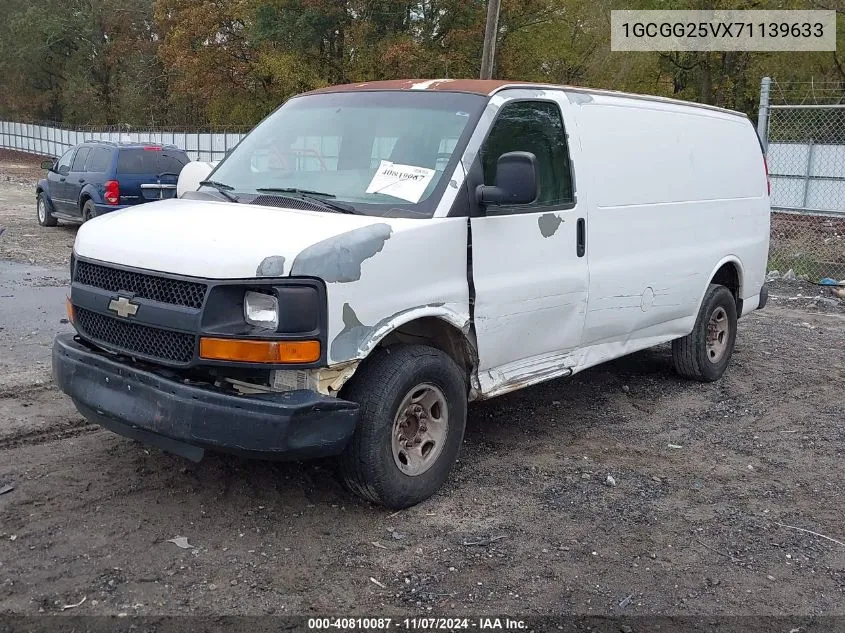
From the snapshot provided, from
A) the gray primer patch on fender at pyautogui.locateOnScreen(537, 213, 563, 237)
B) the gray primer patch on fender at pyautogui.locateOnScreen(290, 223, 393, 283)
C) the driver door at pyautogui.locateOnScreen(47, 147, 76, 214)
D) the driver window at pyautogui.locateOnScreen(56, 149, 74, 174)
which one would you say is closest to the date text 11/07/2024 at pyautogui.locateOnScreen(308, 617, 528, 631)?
the gray primer patch on fender at pyautogui.locateOnScreen(290, 223, 393, 283)

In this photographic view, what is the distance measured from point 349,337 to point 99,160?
13.3 meters

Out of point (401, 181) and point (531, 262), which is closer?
point (401, 181)

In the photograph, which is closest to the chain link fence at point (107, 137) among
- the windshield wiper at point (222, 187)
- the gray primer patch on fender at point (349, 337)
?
the windshield wiper at point (222, 187)

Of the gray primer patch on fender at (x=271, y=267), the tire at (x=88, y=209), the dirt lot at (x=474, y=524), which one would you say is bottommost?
the dirt lot at (x=474, y=524)

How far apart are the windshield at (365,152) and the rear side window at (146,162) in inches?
420

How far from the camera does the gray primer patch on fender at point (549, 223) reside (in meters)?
5.09

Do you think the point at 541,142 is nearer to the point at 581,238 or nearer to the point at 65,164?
the point at 581,238

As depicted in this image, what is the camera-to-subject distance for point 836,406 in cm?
673

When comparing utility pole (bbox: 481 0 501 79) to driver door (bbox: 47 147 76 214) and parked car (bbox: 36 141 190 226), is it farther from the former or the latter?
driver door (bbox: 47 147 76 214)

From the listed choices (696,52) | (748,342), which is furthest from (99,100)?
(748,342)

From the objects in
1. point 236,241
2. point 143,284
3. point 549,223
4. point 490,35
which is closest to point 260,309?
point 236,241

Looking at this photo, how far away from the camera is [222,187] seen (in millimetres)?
5191

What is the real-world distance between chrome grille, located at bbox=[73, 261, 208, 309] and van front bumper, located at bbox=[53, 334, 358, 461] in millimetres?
358

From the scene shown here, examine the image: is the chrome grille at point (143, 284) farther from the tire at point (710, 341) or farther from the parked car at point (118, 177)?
the parked car at point (118, 177)
